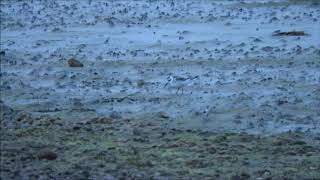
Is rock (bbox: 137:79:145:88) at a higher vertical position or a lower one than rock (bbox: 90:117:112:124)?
lower

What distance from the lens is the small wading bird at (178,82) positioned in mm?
9859

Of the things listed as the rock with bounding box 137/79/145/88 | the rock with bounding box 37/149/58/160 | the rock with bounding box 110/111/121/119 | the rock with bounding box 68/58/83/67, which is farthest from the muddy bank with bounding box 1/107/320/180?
the rock with bounding box 68/58/83/67

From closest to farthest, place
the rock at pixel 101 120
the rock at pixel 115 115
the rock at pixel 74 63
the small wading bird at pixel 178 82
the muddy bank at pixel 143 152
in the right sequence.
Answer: the muddy bank at pixel 143 152, the rock at pixel 101 120, the rock at pixel 115 115, the small wading bird at pixel 178 82, the rock at pixel 74 63

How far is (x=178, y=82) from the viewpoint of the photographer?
10070 mm

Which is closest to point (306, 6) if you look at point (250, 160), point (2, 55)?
point (2, 55)

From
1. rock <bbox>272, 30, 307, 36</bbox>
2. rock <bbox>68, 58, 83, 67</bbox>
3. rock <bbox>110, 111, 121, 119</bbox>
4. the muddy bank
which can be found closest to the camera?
the muddy bank

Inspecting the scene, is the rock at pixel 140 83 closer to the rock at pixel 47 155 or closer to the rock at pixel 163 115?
the rock at pixel 163 115

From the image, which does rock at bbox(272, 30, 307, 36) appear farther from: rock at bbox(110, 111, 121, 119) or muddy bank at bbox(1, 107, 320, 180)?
muddy bank at bbox(1, 107, 320, 180)

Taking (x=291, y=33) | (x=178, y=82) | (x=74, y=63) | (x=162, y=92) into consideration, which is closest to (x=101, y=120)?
(x=162, y=92)

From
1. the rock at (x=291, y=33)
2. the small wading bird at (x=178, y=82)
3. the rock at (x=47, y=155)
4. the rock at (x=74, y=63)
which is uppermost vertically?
the rock at (x=47, y=155)

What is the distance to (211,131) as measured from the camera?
7637 mm

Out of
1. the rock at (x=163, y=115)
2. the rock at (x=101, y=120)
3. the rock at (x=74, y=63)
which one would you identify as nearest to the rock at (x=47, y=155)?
the rock at (x=101, y=120)

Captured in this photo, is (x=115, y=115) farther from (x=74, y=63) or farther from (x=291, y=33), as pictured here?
(x=291, y=33)

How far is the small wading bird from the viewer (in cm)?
986
